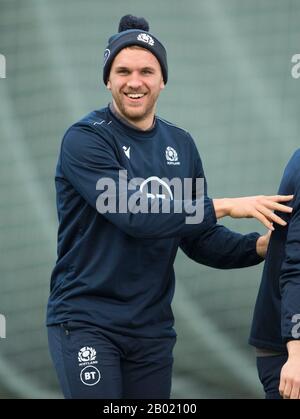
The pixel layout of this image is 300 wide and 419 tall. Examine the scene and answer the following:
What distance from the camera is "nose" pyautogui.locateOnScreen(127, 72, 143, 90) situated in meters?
3.08

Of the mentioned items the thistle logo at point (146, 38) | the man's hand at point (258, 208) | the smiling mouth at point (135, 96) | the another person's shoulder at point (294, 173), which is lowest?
the man's hand at point (258, 208)

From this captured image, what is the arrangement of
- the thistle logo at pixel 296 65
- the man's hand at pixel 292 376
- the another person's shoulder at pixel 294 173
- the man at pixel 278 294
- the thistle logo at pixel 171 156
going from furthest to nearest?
the thistle logo at pixel 296 65 → the thistle logo at pixel 171 156 → the another person's shoulder at pixel 294 173 → the man at pixel 278 294 → the man's hand at pixel 292 376

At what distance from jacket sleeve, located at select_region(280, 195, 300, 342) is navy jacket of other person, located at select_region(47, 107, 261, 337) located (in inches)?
11.6

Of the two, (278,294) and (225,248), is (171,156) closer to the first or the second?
(225,248)

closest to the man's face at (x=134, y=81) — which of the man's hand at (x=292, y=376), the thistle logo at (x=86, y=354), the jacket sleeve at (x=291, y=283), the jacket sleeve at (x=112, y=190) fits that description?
the jacket sleeve at (x=112, y=190)

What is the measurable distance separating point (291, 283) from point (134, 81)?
32.2 inches

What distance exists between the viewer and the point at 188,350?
450 centimetres

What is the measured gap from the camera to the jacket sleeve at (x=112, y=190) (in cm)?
293

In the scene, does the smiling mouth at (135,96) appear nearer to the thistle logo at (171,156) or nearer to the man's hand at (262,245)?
the thistle logo at (171,156)

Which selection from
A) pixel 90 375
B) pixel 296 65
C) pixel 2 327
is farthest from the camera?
pixel 2 327

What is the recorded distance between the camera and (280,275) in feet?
9.28

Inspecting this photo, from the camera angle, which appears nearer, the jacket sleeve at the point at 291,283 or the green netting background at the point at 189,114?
the jacket sleeve at the point at 291,283

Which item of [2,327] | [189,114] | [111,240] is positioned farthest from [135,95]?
[2,327]

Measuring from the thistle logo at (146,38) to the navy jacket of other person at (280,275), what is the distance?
0.59 m
